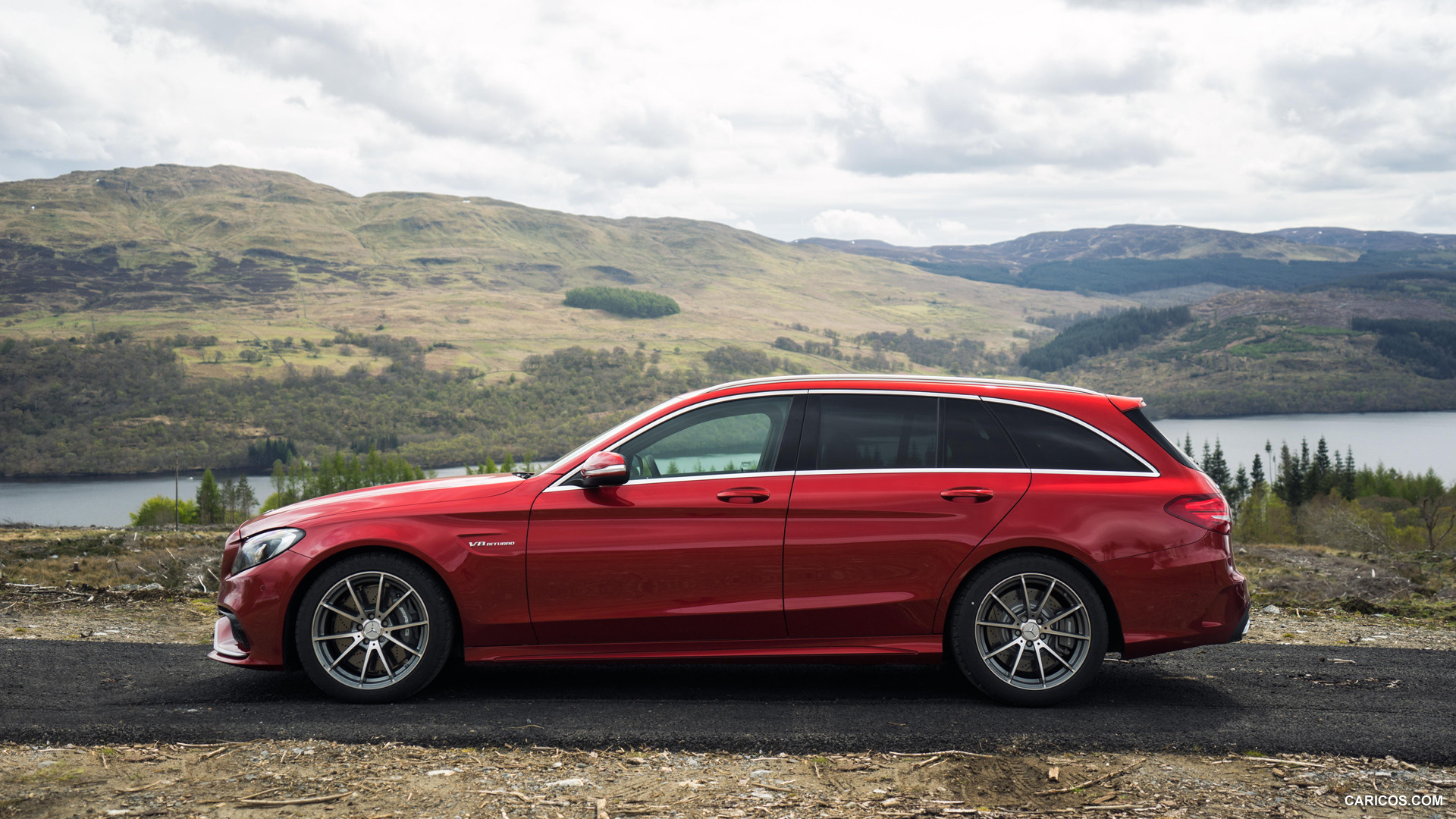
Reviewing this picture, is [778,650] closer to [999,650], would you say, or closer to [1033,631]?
[999,650]

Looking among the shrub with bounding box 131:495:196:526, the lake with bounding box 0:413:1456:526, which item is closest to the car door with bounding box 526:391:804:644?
the shrub with bounding box 131:495:196:526

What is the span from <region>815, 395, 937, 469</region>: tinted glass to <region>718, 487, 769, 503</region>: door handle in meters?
0.35

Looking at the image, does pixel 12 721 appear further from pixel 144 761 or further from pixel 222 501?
pixel 222 501

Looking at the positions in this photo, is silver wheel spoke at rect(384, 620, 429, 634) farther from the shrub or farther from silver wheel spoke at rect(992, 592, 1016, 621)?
the shrub

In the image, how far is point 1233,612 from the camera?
199 inches

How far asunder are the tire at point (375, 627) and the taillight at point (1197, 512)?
4.04 meters

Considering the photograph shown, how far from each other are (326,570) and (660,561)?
73.4 inches

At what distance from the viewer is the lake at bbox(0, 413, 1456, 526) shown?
122 m

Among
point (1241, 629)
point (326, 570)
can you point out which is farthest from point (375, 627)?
point (1241, 629)

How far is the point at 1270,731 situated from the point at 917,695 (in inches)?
69.2

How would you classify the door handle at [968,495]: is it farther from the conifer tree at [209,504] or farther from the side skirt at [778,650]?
the conifer tree at [209,504]

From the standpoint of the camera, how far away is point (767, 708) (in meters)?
4.99

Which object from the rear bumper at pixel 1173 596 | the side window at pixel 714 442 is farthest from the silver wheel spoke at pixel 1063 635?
the side window at pixel 714 442

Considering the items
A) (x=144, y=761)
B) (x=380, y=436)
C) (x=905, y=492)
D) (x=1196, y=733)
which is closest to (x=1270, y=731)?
(x=1196, y=733)
